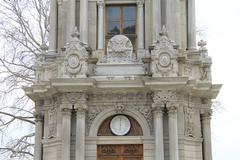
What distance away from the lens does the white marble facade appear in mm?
20875

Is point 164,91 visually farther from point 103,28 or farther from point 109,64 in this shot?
point 103,28

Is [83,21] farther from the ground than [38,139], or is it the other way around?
[83,21]

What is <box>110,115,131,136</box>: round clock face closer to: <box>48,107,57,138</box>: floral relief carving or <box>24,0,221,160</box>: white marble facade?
<box>24,0,221,160</box>: white marble facade

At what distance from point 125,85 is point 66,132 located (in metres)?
2.80

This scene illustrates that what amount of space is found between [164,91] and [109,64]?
250 centimetres

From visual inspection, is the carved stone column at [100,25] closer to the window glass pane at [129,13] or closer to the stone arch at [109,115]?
the window glass pane at [129,13]

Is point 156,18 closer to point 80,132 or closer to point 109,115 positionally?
point 109,115

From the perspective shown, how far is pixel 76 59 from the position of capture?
2145 cm

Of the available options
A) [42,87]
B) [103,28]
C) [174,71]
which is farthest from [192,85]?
[42,87]

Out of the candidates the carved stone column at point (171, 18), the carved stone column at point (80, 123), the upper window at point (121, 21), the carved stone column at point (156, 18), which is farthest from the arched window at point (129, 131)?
the carved stone column at point (171, 18)

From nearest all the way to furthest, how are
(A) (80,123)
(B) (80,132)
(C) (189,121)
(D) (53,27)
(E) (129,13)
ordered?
1. (B) (80,132)
2. (A) (80,123)
3. (C) (189,121)
4. (E) (129,13)
5. (D) (53,27)

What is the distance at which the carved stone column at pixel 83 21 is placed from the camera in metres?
22.4

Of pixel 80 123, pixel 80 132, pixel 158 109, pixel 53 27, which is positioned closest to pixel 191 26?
pixel 158 109

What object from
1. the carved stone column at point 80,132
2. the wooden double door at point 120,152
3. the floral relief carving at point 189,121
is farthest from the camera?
the floral relief carving at point 189,121
